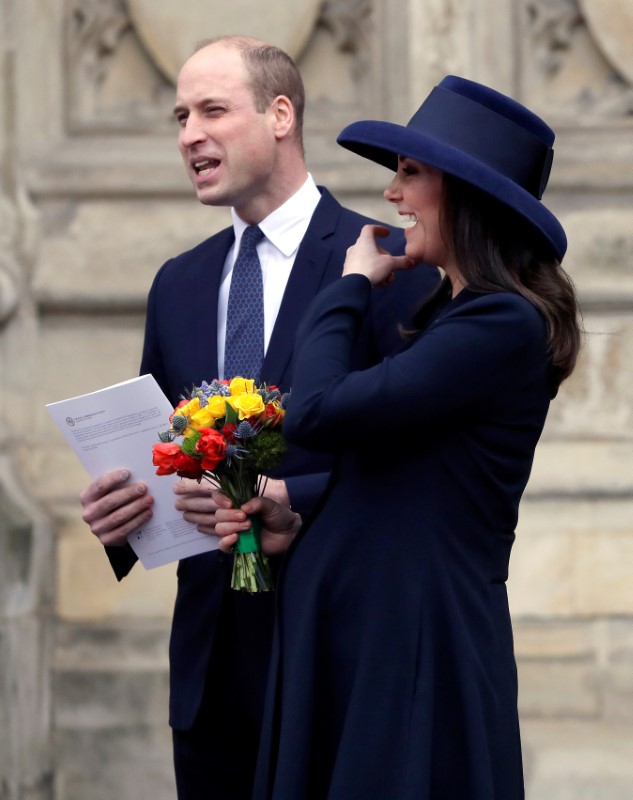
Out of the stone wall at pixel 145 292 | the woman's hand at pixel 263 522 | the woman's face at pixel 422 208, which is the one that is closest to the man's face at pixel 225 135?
the woman's face at pixel 422 208

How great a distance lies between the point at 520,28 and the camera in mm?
5336

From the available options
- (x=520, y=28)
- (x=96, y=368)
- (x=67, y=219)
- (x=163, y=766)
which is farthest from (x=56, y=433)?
(x=520, y=28)

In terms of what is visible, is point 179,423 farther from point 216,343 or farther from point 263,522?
point 216,343

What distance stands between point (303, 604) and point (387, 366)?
0.46 metres

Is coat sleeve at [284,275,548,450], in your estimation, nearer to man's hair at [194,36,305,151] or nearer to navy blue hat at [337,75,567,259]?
navy blue hat at [337,75,567,259]

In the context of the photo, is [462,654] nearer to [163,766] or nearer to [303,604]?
[303,604]

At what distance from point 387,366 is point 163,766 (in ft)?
9.38

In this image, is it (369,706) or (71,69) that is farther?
(71,69)

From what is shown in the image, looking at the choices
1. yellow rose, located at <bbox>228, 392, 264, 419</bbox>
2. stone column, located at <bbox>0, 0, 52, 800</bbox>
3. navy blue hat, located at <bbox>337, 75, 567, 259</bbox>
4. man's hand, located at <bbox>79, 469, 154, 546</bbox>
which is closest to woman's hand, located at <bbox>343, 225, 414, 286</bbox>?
navy blue hat, located at <bbox>337, 75, 567, 259</bbox>

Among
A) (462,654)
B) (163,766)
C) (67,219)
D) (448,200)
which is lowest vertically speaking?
(163,766)

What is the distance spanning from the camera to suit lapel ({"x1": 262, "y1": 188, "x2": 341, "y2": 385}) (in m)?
3.15

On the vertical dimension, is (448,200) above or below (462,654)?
above

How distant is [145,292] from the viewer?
5.27m

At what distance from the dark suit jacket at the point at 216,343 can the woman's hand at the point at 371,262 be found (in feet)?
0.78
